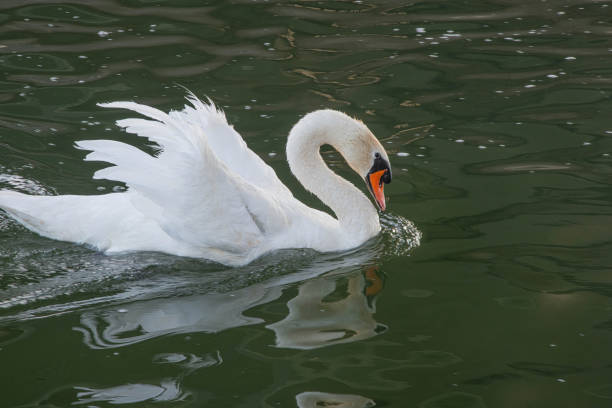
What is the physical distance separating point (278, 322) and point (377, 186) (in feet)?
6.10

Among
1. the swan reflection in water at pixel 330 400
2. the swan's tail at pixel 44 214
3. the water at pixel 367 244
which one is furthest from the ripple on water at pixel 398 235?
the swan's tail at pixel 44 214

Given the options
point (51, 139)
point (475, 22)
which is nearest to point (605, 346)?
point (51, 139)

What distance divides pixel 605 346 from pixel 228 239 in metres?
2.61

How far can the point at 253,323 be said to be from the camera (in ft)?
17.4

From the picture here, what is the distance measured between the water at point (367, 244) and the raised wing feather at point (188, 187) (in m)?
0.27

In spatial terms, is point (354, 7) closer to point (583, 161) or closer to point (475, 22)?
point (475, 22)

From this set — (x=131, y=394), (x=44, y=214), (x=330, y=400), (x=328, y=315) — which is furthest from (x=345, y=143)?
(x=131, y=394)

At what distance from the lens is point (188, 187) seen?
6094 millimetres

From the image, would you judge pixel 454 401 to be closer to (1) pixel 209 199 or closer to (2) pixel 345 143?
(1) pixel 209 199

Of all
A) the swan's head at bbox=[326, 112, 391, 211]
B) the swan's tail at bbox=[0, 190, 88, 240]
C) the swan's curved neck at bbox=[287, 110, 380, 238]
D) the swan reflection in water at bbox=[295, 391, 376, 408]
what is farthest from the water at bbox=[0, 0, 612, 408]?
the swan's head at bbox=[326, 112, 391, 211]

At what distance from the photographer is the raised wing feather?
606 cm

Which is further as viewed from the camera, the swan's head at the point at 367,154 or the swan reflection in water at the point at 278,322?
the swan's head at the point at 367,154

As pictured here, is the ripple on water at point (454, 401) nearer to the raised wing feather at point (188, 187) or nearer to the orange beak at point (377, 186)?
the raised wing feather at point (188, 187)

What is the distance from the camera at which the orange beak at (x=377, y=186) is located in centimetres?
677
